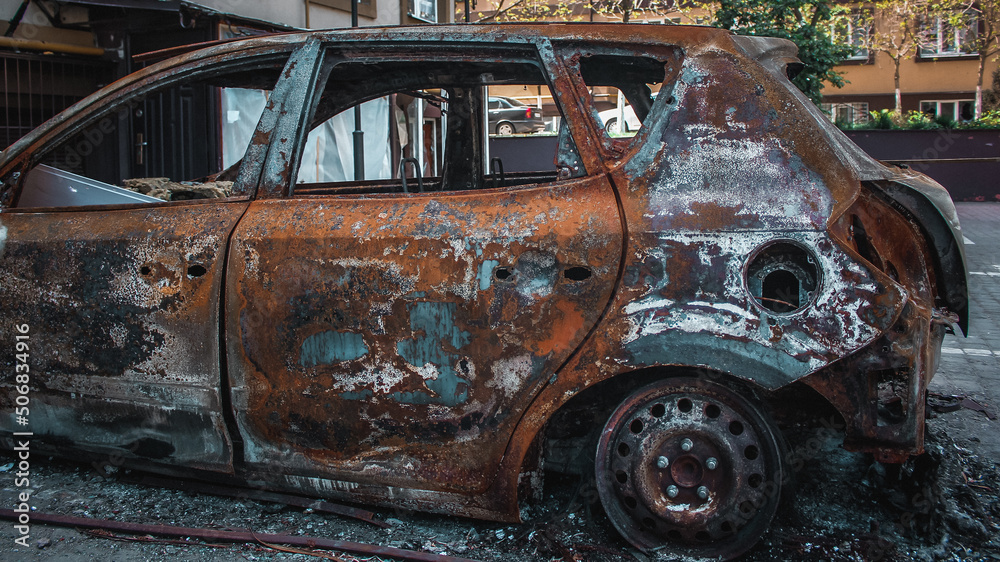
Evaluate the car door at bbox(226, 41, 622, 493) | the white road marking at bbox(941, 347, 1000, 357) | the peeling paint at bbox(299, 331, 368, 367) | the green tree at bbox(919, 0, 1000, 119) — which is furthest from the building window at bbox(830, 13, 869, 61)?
the peeling paint at bbox(299, 331, 368, 367)

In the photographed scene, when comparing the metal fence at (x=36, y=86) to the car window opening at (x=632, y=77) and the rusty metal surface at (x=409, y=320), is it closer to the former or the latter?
the rusty metal surface at (x=409, y=320)

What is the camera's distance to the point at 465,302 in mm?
2336

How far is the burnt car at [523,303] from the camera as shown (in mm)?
2230

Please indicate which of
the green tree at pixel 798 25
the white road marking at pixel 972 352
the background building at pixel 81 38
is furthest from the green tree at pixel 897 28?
the background building at pixel 81 38

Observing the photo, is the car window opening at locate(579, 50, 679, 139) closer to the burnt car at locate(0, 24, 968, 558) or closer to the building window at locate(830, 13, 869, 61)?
the burnt car at locate(0, 24, 968, 558)

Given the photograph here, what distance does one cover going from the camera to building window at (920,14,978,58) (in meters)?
24.1

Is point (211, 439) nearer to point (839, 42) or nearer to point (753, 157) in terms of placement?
point (753, 157)

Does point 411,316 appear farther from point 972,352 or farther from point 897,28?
point 897,28

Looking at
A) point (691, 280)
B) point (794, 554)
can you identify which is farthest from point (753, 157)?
point (794, 554)

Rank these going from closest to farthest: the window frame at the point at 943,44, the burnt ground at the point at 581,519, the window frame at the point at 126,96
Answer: the burnt ground at the point at 581,519, the window frame at the point at 126,96, the window frame at the point at 943,44

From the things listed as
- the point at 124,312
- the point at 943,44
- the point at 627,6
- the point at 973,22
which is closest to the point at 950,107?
the point at 943,44

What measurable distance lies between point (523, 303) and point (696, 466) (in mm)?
762

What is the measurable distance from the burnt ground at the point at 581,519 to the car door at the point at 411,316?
0.83 feet

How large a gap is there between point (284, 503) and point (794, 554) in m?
1.81
